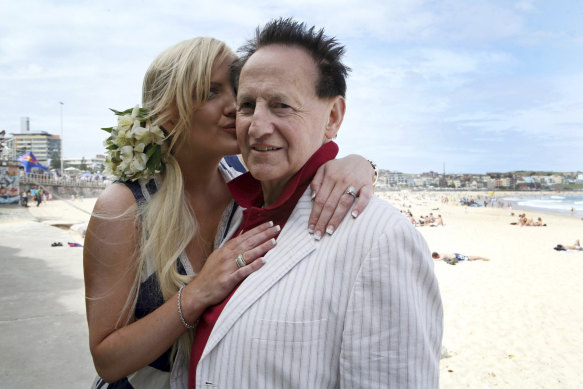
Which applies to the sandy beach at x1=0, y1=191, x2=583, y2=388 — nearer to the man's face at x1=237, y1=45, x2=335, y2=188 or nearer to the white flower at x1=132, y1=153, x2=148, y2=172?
the white flower at x1=132, y1=153, x2=148, y2=172

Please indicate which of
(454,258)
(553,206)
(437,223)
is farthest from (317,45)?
(553,206)

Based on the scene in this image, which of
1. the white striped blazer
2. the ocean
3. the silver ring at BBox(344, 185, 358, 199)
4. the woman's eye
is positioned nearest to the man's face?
the silver ring at BBox(344, 185, 358, 199)

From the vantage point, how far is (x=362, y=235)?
1.38 meters

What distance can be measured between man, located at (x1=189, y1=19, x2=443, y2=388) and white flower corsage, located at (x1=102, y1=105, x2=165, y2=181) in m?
0.66

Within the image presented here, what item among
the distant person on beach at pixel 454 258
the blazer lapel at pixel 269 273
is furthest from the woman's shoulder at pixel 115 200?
the distant person on beach at pixel 454 258

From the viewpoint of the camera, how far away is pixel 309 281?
1418 mm

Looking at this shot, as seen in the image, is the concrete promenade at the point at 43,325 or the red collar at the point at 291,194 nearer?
the red collar at the point at 291,194

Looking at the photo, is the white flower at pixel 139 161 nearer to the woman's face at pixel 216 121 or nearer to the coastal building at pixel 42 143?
the woman's face at pixel 216 121

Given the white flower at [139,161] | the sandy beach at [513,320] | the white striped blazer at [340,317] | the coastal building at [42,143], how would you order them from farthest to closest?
1. the coastal building at [42,143]
2. the sandy beach at [513,320]
3. the white flower at [139,161]
4. the white striped blazer at [340,317]

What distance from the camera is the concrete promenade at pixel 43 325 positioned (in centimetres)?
409

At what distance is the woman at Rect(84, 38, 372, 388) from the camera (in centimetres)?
170

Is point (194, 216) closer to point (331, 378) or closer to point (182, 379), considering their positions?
point (182, 379)

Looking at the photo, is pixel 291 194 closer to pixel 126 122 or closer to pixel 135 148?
pixel 135 148

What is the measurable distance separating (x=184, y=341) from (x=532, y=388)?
620cm
